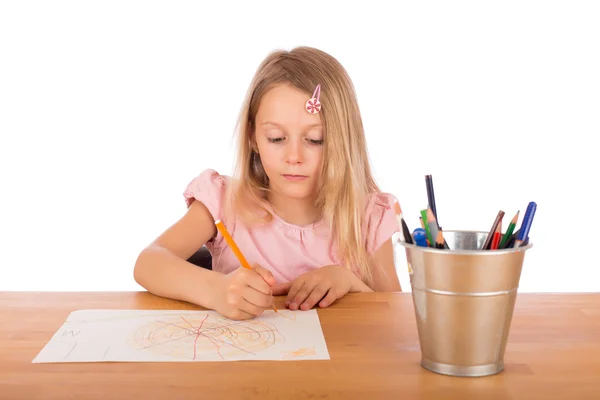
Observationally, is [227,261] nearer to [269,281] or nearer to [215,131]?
[269,281]

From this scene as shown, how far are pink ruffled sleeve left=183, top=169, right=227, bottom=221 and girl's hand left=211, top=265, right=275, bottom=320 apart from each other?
0.58 metres

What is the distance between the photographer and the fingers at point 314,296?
1285 millimetres

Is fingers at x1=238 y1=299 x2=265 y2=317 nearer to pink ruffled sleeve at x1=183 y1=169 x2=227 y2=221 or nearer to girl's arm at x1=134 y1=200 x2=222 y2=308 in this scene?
girl's arm at x1=134 y1=200 x2=222 y2=308

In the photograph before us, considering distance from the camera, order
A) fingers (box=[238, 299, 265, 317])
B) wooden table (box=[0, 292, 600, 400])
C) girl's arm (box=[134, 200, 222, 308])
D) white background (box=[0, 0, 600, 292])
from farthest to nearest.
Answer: white background (box=[0, 0, 600, 292])
girl's arm (box=[134, 200, 222, 308])
fingers (box=[238, 299, 265, 317])
wooden table (box=[0, 292, 600, 400])

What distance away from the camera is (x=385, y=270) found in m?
1.87

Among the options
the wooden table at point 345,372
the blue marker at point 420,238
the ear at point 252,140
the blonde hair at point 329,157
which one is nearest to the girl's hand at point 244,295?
the wooden table at point 345,372

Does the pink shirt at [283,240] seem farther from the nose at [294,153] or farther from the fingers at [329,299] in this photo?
the fingers at [329,299]

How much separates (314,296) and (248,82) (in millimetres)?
2505

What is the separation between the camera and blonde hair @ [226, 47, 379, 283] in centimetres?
169

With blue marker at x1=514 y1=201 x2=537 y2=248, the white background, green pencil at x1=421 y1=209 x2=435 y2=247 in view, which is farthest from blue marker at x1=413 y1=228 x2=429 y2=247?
the white background

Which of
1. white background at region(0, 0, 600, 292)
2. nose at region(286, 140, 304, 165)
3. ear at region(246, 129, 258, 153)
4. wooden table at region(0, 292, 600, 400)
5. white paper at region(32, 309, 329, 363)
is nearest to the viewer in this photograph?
wooden table at region(0, 292, 600, 400)

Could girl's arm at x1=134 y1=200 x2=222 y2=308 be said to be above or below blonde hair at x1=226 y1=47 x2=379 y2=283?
below

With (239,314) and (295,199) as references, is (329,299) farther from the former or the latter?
(295,199)

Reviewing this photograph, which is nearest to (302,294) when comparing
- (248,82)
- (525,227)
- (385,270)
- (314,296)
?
(314,296)
